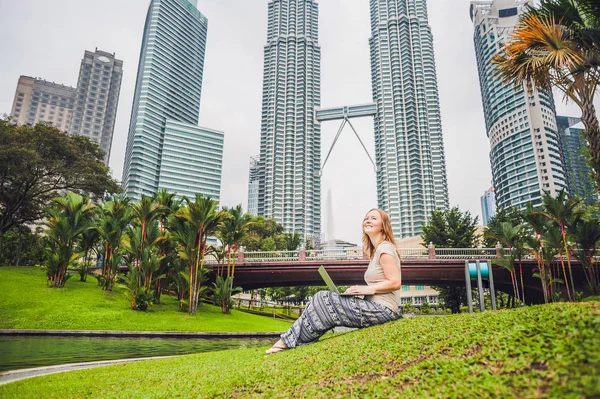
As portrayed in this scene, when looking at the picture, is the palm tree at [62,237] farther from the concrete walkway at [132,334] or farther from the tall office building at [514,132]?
the tall office building at [514,132]

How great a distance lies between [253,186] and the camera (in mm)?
181625

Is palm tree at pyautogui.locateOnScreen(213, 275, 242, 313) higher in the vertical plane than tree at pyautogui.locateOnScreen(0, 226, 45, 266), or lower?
lower

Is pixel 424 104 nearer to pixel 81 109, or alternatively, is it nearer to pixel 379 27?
pixel 379 27

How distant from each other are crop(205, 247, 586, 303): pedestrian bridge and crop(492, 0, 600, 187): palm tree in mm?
17958

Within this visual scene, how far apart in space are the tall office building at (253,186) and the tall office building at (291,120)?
113 ft

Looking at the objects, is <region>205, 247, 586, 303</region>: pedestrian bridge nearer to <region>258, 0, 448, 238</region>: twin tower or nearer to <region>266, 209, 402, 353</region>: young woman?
<region>266, 209, 402, 353</region>: young woman

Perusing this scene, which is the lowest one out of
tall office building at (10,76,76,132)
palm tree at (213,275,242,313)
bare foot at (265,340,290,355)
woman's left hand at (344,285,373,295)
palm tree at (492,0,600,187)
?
palm tree at (213,275,242,313)

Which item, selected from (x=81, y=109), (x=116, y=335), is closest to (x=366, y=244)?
(x=116, y=335)

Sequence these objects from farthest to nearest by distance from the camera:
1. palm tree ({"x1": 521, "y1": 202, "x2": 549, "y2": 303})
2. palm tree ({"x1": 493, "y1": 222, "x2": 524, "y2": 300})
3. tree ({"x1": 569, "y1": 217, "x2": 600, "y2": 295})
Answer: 1. palm tree ({"x1": 493, "y1": 222, "x2": 524, "y2": 300})
2. palm tree ({"x1": 521, "y1": 202, "x2": 549, "y2": 303})
3. tree ({"x1": 569, "y1": 217, "x2": 600, "y2": 295})

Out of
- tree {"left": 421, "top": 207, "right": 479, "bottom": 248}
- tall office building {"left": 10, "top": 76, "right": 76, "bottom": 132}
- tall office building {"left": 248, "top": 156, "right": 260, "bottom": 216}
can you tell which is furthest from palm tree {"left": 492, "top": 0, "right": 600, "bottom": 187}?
tall office building {"left": 10, "top": 76, "right": 76, "bottom": 132}

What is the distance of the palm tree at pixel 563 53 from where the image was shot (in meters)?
8.22

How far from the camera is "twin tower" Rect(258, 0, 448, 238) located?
114637 millimetres

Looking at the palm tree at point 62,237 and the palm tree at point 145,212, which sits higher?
the palm tree at point 145,212

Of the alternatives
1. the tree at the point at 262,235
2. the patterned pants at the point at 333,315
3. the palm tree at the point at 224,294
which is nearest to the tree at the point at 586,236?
the patterned pants at the point at 333,315
